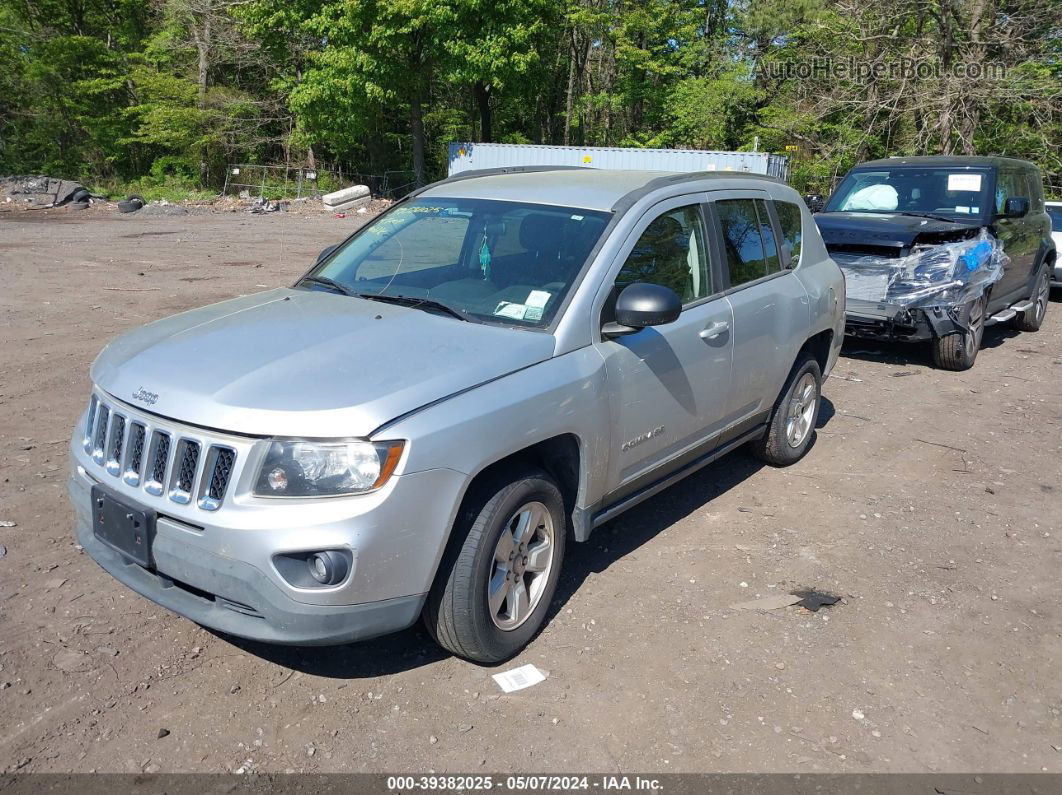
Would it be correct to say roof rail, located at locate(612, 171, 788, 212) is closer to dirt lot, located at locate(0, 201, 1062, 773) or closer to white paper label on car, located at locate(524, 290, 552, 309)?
white paper label on car, located at locate(524, 290, 552, 309)

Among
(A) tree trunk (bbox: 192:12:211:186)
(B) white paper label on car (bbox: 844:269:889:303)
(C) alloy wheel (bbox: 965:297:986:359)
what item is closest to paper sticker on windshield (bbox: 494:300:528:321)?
(B) white paper label on car (bbox: 844:269:889:303)

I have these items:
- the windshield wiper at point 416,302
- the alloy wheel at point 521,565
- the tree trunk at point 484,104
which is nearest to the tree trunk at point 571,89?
the tree trunk at point 484,104

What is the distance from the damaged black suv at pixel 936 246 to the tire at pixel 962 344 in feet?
0.03

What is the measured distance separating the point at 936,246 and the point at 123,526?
8059mm

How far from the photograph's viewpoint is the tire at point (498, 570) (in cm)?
325

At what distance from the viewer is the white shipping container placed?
77.2ft

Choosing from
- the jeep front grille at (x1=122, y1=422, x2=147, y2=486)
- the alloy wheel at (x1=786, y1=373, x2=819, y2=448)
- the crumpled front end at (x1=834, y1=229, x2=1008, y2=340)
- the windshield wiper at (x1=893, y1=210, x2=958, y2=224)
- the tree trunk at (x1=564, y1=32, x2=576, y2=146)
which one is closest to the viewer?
the jeep front grille at (x1=122, y1=422, x2=147, y2=486)

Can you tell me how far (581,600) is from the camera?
4.15 meters

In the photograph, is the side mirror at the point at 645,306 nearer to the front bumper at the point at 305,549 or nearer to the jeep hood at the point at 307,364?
the jeep hood at the point at 307,364

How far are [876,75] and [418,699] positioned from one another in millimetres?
22692

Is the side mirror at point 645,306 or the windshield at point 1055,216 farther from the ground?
the side mirror at point 645,306

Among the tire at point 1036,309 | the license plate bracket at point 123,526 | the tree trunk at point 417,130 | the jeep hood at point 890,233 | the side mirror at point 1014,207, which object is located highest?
the tree trunk at point 417,130

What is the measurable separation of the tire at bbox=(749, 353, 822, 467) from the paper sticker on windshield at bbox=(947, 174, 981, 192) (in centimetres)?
485

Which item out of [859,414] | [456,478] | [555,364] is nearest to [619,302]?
[555,364]
